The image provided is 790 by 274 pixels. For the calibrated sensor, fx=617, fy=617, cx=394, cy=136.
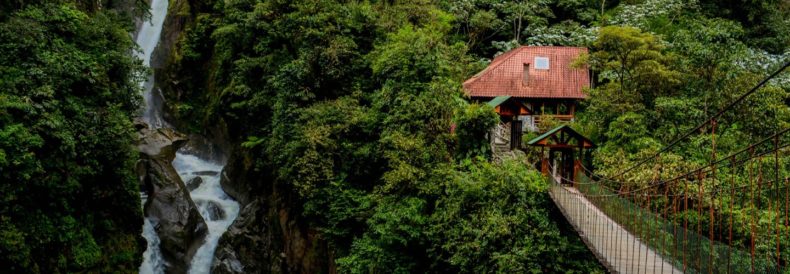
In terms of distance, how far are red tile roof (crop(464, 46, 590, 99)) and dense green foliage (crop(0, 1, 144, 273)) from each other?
41.9 ft

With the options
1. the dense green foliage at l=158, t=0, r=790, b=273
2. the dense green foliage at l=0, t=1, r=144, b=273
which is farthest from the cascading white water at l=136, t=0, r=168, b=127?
the dense green foliage at l=0, t=1, r=144, b=273

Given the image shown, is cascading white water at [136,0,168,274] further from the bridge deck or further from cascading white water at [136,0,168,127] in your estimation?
the bridge deck

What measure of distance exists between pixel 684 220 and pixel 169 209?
50.4 ft

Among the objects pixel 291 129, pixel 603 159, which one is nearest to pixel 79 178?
pixel 291 129

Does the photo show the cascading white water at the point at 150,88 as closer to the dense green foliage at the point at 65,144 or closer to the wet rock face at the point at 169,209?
the wet rock face at the point at 169,209

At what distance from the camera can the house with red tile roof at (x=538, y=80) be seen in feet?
78.3

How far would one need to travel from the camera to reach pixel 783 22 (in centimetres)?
2498

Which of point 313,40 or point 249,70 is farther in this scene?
point 249,70

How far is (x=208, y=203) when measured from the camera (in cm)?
2158

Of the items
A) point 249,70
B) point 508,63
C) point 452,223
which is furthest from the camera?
point 508,63

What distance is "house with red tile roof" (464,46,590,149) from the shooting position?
23859 millimetres

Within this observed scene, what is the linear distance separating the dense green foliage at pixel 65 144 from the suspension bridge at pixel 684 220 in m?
10.8

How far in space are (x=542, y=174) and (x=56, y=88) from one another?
449 inches

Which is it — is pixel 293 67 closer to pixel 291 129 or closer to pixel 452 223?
pixel 291 129
